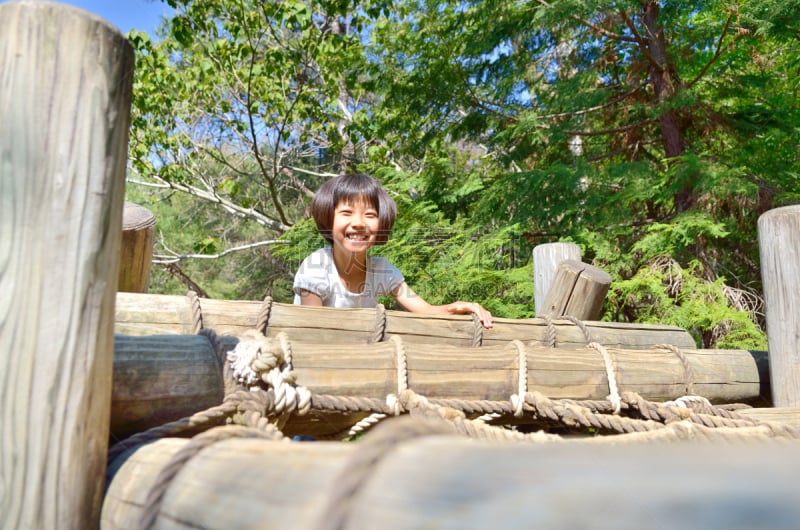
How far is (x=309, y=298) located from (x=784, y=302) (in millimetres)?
2258

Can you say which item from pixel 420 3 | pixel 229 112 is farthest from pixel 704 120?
pixel 229 112

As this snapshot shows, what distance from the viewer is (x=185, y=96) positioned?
916cm

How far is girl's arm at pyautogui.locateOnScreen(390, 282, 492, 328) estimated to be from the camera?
2.71 metres

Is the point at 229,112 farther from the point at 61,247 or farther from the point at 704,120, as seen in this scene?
the point at 61,247

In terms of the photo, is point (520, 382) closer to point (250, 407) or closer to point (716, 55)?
point (250, 407)

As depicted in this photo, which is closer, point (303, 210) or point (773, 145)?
point (773, 145)

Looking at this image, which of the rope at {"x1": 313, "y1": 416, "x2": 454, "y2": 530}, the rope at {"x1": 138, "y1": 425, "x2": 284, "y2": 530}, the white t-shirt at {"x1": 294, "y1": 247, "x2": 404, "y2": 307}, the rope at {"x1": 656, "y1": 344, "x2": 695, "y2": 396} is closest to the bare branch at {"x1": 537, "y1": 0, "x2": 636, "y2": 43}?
the white t-shirt at {"x1": 294, "y1": 247, "x2": 404, "y2": 307}

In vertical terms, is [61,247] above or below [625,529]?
above

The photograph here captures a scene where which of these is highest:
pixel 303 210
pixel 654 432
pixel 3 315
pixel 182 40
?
pixel 182 40

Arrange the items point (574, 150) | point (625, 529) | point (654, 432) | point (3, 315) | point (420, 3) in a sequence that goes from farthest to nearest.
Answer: point (420, 3) → point (574, 150) → point (654, 432) → point (3, 315) → point (625, 529)

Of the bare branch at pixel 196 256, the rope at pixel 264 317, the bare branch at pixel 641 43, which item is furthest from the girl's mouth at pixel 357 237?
the bare branch at pixel 196 256

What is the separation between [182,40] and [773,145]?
20.6 feet

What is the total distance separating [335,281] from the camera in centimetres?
357

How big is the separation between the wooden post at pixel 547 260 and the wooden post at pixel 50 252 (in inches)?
122
